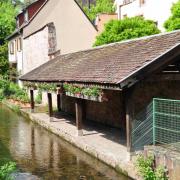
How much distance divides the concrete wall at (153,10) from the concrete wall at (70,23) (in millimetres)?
5026

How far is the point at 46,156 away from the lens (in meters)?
16.5

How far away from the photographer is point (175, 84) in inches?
665

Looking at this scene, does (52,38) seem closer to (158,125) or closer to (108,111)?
(108,111)

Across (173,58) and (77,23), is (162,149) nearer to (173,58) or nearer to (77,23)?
(173,58)

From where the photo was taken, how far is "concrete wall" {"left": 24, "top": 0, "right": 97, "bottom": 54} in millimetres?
36031

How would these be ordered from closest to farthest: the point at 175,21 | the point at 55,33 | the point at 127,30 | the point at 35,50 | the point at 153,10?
the point at 175,21 < the point at 127,30 < the point at 55,33 < the point at 153,10 < the point at 35,50

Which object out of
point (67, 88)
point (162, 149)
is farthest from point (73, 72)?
point (162, 149)

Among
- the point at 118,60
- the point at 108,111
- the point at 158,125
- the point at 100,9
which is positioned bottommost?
the point at 108,111

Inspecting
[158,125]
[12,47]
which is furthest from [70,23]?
[158,125]

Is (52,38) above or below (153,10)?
below

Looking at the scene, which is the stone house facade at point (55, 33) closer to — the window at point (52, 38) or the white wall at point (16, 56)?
the window at point (52, 38)

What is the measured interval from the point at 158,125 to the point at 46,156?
211 inches

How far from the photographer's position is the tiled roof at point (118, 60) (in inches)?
536

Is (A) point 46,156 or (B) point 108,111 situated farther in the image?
(B) point 108,111
